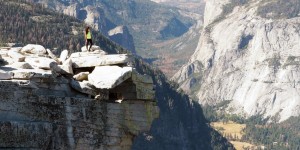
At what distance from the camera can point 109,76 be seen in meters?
24.9

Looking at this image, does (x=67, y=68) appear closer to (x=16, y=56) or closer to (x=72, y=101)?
(x=72, y=101)

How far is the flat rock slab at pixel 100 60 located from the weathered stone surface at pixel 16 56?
2.49m

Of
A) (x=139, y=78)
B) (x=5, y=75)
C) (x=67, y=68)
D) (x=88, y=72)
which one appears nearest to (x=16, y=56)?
(x=67, y=68)

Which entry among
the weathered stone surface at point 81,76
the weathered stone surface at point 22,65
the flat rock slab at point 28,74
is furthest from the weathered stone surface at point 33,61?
the weathered stone surface at point 81,76

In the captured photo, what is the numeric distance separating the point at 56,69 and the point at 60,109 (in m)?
2.08

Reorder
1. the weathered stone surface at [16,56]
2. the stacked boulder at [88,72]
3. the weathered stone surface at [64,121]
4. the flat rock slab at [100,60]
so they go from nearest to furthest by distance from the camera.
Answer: the weathered stone surface at [64,121], the stacked boulder at [88,72], the weathered stone surface at [16,56], the flat rock slab at [100,60]

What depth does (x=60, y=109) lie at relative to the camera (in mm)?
23188

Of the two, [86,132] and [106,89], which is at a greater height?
[106,89]

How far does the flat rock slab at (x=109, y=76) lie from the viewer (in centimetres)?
2464

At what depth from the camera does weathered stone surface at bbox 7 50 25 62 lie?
25911 millimetres

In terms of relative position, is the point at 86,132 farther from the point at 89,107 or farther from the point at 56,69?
the point at 56,69

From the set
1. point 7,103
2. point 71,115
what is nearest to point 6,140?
point 7,103

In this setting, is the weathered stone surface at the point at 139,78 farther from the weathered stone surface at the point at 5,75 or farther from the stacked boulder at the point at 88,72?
the weathered stone surface at the point at 5,75

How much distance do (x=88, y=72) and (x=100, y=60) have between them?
0.85 metres
